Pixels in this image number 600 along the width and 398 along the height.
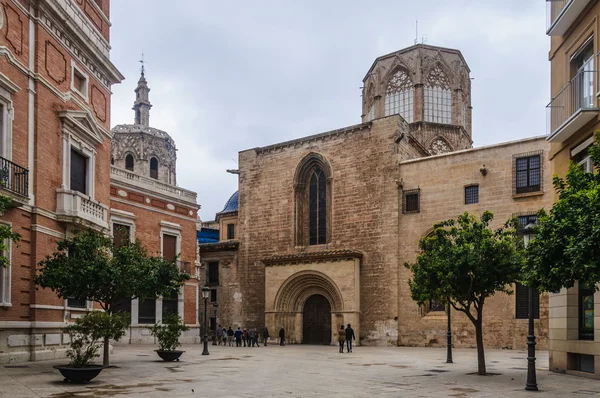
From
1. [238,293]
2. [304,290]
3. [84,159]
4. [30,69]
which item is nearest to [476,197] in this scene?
[304,290]

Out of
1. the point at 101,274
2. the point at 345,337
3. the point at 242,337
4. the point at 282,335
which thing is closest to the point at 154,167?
the point at 242,337

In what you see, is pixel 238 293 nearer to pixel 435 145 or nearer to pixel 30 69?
pixel 435 145

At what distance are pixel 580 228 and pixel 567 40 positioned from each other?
9.17m

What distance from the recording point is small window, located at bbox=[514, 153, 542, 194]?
2881 centimetres

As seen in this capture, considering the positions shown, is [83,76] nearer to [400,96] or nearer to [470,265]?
[470,265]

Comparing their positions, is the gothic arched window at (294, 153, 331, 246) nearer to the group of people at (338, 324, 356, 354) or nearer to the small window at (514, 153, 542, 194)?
the group of people at (338, 324, 356, 354)

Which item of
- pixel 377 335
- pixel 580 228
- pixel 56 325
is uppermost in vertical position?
pixel 580 228

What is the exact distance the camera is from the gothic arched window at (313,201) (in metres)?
36.9

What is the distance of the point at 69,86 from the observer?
2042 centimetres

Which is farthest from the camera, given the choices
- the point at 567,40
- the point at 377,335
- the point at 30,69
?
the point at 377,335

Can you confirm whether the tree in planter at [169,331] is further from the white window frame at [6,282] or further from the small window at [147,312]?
the small window at [147,312]

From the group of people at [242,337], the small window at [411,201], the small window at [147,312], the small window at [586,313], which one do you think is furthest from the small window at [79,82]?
the small window at [411,201]

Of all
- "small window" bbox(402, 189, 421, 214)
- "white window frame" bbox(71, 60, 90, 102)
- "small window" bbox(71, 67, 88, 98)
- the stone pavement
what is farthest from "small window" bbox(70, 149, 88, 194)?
"small window" bbox(402, 189, 421, 214)

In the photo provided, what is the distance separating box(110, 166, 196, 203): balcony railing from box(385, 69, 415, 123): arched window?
1598cm
